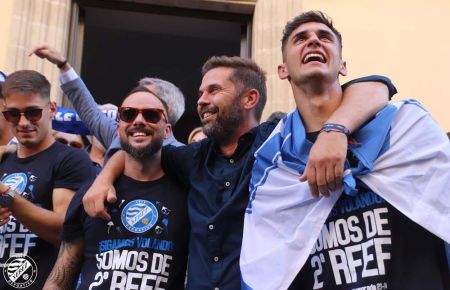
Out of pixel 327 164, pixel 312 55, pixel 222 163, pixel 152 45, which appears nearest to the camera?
pixel 327 164

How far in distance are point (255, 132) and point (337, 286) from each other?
2.97ft

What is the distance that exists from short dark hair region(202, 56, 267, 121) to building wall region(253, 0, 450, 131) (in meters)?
2.55

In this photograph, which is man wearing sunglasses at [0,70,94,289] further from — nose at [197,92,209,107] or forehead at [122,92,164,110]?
nose at [197,92,209,107]

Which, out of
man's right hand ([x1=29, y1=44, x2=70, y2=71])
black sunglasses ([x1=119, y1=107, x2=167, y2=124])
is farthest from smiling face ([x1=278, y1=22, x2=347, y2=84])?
man's right hand ([x1=29, y1=44, x2=70, y2=71])

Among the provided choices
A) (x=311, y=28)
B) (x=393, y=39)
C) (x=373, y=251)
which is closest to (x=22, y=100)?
(x=311, y=28)

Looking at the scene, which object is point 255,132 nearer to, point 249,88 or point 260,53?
point 249,88

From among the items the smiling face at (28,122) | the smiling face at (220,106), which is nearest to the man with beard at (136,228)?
the smiling face at (220,106)

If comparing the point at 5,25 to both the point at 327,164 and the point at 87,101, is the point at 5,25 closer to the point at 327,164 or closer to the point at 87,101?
the point at 87,101

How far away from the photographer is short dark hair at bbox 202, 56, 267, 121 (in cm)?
268

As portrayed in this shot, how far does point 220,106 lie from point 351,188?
0.95 m

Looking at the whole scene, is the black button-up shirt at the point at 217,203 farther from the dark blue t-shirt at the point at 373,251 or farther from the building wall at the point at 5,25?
the building wall at the point at 5,25

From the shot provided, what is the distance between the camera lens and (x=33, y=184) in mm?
2797

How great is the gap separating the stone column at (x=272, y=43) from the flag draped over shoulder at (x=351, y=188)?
309 cm

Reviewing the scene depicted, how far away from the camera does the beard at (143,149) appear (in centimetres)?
258
